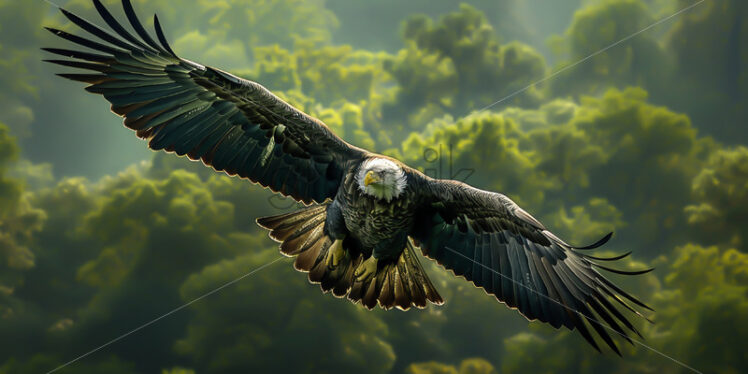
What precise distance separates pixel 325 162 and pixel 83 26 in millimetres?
1866

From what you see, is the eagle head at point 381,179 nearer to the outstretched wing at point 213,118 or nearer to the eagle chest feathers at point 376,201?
the eagle chest feathers at point 376,201

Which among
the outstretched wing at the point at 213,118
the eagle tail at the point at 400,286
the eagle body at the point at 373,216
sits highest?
the outstretched wing at the point at 213,118

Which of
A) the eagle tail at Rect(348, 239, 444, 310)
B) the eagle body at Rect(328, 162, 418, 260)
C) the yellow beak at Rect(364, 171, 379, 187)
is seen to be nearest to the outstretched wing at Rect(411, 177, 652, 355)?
the eagle tail at Rect(348, 239, 444, 310)

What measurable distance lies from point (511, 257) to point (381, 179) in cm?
150

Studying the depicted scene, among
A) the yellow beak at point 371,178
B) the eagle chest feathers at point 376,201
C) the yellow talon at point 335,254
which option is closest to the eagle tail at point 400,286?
the yellow talon at point 335,254

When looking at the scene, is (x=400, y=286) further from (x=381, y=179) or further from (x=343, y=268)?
(x=381, y=179)

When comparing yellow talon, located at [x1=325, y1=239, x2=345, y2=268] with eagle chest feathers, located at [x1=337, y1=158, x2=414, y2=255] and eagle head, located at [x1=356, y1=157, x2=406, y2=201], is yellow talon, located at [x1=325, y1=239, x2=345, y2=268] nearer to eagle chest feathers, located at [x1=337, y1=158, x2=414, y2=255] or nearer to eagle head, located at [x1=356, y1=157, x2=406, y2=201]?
eagle chest feathers, located at [x1=337, y1=158, x2=414, y2=255]

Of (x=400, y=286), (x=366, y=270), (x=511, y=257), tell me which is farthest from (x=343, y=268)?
(x=511, y=257)

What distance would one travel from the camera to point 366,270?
4.55 metres

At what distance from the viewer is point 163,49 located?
392 centimetres

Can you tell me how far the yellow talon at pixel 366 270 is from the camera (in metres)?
4.53

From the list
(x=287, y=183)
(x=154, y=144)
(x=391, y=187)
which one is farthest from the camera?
(x=287, y=183)

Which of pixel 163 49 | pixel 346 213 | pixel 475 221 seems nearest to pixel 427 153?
pixel 475 221

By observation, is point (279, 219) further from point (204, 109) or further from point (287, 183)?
point (204, 109)
